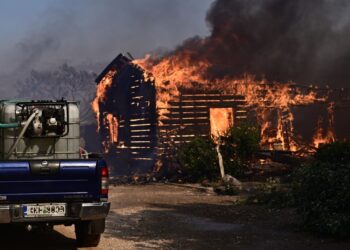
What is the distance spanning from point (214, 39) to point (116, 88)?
25.2 ft

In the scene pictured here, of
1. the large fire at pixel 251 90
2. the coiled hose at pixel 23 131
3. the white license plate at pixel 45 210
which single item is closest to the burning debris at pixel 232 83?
the large fire at pixel 251 90

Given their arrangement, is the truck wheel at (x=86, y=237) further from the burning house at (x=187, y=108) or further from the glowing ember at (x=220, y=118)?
the glowing ember at (x=220, y=118)

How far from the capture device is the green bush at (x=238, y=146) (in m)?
20.5

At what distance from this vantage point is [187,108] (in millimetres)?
27203

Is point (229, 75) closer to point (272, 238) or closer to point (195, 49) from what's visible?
point (195, 49)

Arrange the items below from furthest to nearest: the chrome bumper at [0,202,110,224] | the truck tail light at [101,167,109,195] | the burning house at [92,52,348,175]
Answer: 1. the burning house at [92,52,348,175]
2. the truck tail light at [101,167,109,195]
3. the chrome bumper at [0,202,110,224]

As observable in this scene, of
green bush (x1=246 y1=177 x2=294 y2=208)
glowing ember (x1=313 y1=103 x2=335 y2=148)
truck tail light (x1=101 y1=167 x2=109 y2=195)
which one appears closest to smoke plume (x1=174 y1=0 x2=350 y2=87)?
glowing ember (x1=313 y1=103 x2=335 y2=148)

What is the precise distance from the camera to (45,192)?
6988mm

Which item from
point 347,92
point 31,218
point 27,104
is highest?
point 347,92

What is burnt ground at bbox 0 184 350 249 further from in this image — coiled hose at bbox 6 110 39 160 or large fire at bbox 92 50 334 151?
large fire at bbox 92 50 334 151

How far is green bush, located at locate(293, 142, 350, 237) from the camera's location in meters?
8.15

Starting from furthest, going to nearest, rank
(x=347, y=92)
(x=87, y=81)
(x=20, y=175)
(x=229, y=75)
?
(x=87, y=81) → (x=347, y=92) → (x=229, y=75) → (x=20, y=175)

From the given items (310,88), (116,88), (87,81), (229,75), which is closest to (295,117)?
(310,88)

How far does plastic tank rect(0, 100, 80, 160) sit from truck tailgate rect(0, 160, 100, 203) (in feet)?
3.77
